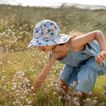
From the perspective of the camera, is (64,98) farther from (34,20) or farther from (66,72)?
(34,20)

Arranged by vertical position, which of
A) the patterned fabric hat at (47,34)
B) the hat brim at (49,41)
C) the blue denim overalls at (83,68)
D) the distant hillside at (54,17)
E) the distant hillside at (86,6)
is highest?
the patterned fabric hat at (47,34)

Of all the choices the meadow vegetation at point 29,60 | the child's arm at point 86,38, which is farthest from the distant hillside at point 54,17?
the child's arm at point 86,38

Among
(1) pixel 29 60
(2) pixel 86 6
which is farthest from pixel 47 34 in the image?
(2) pixel 86 6

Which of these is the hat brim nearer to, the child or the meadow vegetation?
the child

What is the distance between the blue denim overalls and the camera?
425cm

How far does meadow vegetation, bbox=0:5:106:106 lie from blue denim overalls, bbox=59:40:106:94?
0.11 m

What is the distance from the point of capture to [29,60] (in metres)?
5.68

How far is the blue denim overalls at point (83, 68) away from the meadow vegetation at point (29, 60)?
0.37ft

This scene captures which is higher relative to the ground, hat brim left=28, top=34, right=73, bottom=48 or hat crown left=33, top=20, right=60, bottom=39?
hat crown left=33, top=20, right=60, bottom=39

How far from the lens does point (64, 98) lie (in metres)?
4.04

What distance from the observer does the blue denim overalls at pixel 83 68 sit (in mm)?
4250

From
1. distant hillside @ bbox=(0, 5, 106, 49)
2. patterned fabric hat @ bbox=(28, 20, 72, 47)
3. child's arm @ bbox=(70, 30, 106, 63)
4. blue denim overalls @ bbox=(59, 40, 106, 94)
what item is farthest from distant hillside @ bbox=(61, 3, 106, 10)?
patterned fabric hat @ bbox=(28, 20, 72, 47)

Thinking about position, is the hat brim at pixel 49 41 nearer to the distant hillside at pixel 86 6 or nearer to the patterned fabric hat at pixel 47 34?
the patterned fabric hat at pixel 47 34

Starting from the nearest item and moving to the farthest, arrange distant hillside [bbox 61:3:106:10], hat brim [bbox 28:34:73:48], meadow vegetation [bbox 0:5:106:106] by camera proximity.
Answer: meadow vegetation [bbox 0:5:106:106] < hat brim [bbox 28:34:73:48] < distant hillside [bbox 61:3:106:10]
